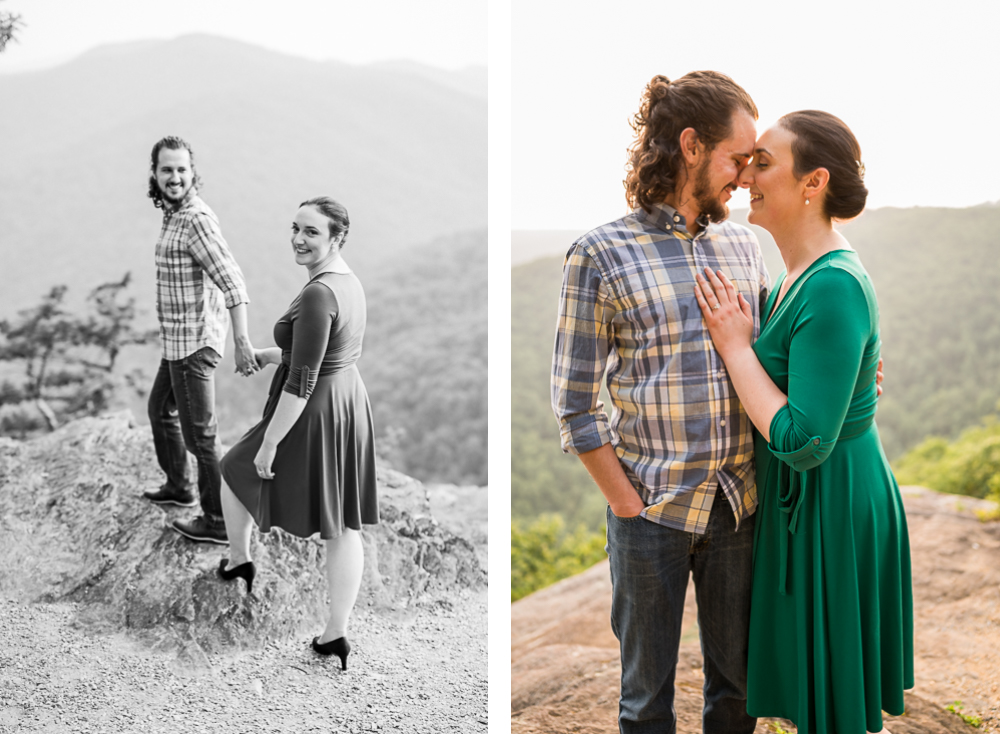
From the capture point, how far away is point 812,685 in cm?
206

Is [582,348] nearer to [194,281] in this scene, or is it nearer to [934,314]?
[194,281]

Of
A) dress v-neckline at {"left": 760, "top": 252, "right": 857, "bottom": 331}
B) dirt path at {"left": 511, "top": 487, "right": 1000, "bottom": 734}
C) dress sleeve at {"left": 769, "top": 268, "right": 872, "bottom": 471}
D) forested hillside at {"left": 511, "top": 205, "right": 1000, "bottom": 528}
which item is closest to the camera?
dress sleeve at {"left": 769, "top": 268, "right": 872, "bottom": 471}

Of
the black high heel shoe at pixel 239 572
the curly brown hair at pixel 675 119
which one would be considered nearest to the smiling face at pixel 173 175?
the black high heel shoe at pixel 239 572

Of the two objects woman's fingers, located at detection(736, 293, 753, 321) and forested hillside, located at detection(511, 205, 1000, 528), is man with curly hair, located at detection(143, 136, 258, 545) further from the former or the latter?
forested hillside, located at detection(511, 205, 1000, 528)

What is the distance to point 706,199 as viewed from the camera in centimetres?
208

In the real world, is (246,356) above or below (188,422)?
above

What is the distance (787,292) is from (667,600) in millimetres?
895

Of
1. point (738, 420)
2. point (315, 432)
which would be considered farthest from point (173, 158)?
point (738, 420)

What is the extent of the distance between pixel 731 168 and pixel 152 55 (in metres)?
2.79

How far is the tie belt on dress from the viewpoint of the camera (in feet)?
6.55

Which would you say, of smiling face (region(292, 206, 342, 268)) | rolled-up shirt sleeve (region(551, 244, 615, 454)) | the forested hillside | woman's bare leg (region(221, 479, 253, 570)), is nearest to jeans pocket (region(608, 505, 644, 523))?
rolled-up shirt sleeve (region(551, 244, 615, 454))

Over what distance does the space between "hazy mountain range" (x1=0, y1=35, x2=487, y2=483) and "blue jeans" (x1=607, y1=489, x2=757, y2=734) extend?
5.21ft

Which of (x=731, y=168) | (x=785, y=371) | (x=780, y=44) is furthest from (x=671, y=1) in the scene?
(x=785, y=371)

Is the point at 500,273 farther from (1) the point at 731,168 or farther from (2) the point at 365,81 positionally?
(2) the point at 365,81
